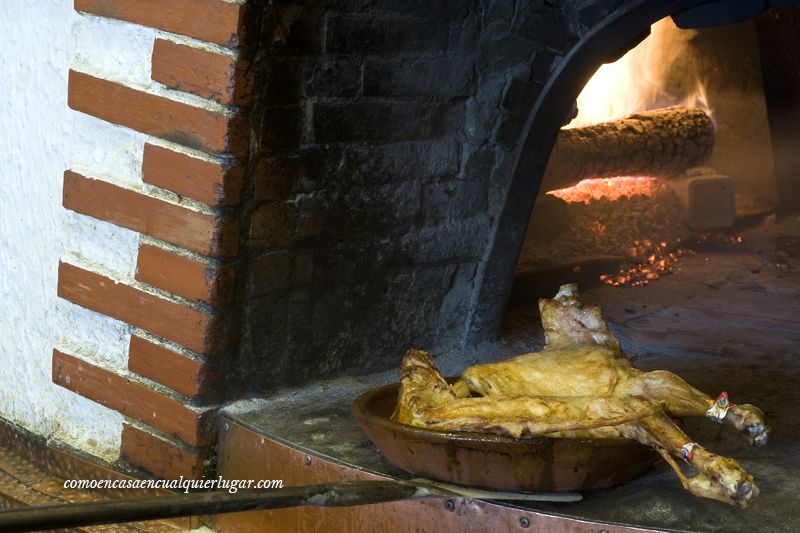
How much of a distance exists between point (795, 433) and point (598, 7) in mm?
1469

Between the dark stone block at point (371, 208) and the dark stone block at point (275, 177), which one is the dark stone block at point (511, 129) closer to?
the dark stone block at point (371, 208)

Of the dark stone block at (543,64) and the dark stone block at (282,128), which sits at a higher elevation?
the dark stone block at (543,64)

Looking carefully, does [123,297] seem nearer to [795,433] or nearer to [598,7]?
[598,7]

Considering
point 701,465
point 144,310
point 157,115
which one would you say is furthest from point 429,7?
point 701,465

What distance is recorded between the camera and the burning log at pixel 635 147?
5.20 meters

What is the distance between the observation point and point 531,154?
3.81 metres

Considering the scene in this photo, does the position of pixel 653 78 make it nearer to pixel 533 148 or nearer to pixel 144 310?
pixel 533 148

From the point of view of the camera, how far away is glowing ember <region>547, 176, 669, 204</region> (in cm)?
545

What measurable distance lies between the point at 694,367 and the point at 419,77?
141 centimetres

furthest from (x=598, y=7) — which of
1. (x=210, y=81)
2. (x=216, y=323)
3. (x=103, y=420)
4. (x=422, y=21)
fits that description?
(x=103, y=420)

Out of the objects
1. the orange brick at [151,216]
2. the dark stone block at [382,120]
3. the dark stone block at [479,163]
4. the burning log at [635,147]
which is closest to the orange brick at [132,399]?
the orange brick at [151,216]

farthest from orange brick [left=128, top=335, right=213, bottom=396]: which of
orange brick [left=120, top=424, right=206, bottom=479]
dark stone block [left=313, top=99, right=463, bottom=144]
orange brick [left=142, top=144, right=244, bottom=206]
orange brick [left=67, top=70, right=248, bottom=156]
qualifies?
dark stone block [left=313, top=99, right=463, bottom=144]

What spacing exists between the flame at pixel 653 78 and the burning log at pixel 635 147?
0.61ft

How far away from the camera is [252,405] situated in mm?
3166
